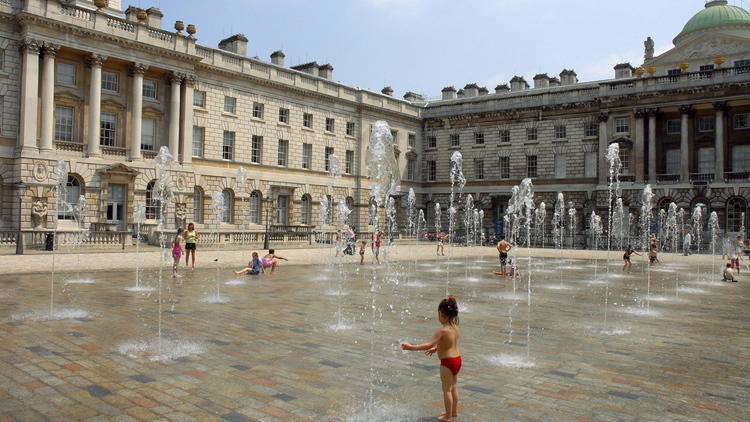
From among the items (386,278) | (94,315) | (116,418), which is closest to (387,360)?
(116,418)

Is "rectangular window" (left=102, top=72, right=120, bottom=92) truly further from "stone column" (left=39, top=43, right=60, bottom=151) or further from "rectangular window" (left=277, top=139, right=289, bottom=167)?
"rectangular window" (left=277, top=139, right=289, bottom=167)

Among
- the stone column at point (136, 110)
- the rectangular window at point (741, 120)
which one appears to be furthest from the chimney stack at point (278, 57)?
the rectangular window at point (741, 120)

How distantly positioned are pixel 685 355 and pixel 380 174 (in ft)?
20.7

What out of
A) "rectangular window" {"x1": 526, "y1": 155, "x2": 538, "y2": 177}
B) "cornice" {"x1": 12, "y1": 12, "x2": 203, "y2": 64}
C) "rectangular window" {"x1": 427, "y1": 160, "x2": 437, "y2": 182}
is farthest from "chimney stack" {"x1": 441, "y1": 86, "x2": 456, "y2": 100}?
"cornice" {"x1": 12, "y1": 12, "x2": 203, "y2": 64}

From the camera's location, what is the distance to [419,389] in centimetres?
654

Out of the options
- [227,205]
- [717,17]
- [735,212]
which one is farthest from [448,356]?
[717,17]

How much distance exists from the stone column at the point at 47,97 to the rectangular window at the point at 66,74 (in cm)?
136

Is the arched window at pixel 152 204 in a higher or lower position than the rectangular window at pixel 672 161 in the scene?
lower

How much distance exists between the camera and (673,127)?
156ft

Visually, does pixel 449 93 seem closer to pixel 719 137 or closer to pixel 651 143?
pixel 651 143

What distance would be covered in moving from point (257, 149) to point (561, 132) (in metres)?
26.8

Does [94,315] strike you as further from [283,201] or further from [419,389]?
[283,201]

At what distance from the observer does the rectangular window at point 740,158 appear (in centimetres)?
4428

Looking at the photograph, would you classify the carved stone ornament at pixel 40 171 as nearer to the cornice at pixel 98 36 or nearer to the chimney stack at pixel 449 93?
the cornice at pixel 98 36
